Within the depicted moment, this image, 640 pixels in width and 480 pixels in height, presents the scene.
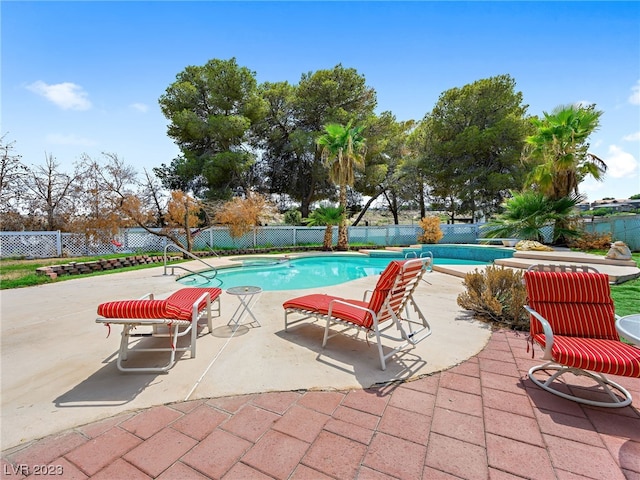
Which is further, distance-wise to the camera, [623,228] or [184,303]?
[623,228]

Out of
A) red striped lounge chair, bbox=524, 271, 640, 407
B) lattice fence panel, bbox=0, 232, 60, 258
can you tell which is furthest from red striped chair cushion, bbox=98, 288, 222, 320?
lattice fence panel, bbox=0, 232, 60, 258

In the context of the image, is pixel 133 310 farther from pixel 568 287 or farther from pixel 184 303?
pixel 568 287

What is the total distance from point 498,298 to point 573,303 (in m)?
1.70

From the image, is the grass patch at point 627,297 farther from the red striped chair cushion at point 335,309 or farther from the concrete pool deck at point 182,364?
the red striped chair cushion at point 335,309

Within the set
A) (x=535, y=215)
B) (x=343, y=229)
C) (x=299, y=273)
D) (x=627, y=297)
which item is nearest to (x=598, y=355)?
(x=627, y=297)

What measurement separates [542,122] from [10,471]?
16619 millimetres

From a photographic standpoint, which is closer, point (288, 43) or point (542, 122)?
point (288, 43)

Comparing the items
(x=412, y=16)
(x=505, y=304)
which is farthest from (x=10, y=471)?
(x=412, y=16)

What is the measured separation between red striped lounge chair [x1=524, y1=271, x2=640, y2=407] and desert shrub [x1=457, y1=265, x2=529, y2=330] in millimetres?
1234

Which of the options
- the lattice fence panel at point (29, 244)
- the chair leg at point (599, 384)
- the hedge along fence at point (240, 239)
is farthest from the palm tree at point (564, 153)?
the lattice fence panel at point (29, 244)

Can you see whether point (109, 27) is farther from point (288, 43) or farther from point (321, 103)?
point (321, 103)

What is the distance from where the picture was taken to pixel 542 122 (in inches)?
477

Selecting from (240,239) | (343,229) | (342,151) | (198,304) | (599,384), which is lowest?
(599,384)

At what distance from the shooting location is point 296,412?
211 cm
